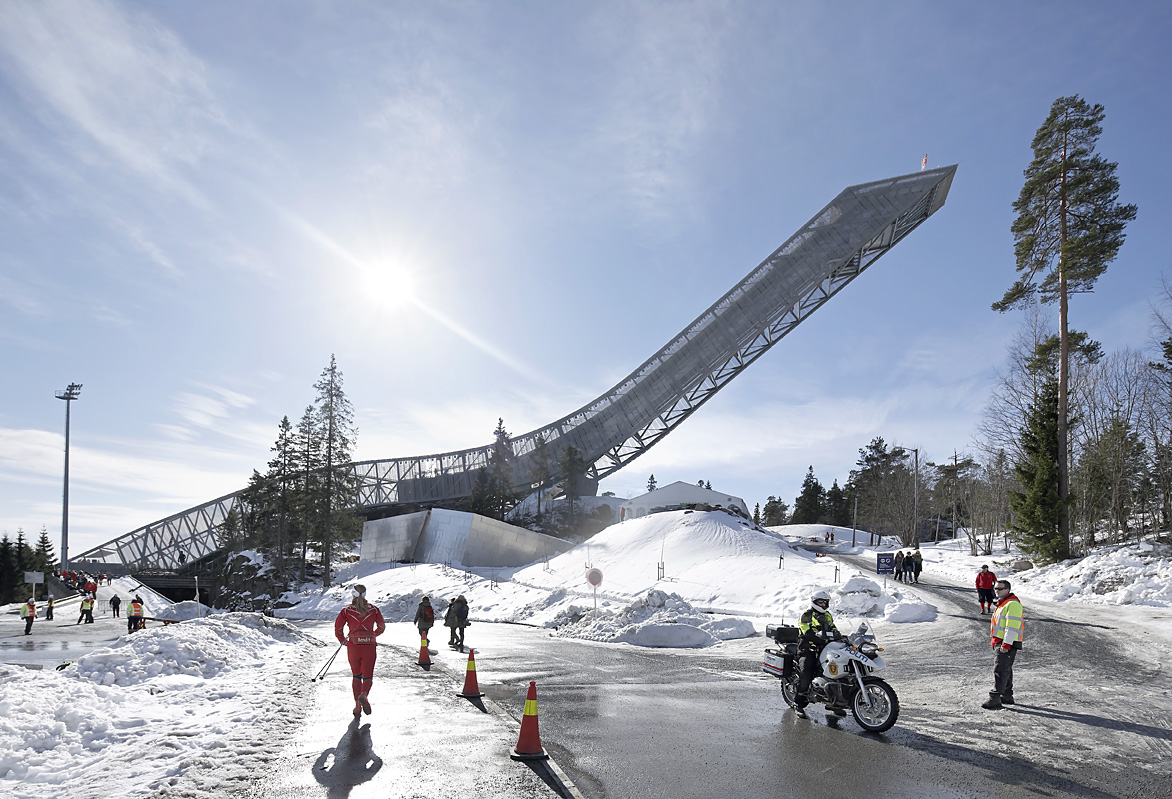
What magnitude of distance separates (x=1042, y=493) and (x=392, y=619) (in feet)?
94.4

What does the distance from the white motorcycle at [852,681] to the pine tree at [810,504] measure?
85286 mm

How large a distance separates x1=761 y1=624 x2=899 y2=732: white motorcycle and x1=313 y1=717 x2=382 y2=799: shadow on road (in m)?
5.33

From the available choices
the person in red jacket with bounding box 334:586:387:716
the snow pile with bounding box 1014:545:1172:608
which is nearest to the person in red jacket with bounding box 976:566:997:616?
the snow pile with bounding box 1014:545:1172:608

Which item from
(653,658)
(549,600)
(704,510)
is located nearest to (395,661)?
(653,658)

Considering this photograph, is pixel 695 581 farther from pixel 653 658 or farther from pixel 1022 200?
pixel 1022 200

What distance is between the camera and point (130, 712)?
26.1 feet

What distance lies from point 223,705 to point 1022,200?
34892 millimetres

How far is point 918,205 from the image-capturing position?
6188 centimetres

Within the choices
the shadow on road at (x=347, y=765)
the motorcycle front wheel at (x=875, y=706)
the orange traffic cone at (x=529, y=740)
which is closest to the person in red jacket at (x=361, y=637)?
the shadow on road at (x=347, y=765)

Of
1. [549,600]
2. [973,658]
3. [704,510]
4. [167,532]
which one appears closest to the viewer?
[973,658]

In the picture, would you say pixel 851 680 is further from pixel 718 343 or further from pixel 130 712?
pixel 718 343

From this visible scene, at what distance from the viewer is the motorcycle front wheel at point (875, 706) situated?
7.47 m

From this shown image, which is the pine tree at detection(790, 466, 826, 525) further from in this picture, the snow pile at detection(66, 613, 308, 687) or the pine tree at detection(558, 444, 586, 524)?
the snow pile at detection(66, 613, 308, 687)

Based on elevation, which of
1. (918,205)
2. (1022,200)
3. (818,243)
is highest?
(918,205)
